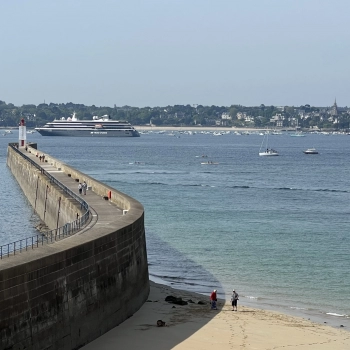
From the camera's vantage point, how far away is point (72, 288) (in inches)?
767

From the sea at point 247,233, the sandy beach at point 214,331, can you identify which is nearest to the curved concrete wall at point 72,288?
the sandy beach at point 214,331

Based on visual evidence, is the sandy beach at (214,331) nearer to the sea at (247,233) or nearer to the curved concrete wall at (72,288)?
the curved concrete wall at (72,288)

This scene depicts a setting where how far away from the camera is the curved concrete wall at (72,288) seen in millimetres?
16875

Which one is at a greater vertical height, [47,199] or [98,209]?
[98,209]

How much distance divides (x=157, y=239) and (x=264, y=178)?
43.2 meters

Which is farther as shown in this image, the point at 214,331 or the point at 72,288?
the point at 214,331

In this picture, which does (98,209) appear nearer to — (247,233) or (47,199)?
(47,199)

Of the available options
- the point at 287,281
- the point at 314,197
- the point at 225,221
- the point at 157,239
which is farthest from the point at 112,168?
the point at 287,281

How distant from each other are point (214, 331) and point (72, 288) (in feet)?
16.6

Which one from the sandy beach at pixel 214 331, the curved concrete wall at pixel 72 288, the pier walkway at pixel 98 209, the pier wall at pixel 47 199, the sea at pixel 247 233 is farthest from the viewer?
the pier wall at pixel 47 199

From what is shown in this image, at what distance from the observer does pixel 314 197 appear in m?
64.9

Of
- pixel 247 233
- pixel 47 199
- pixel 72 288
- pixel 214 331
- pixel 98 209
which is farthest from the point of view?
pixel 47 199

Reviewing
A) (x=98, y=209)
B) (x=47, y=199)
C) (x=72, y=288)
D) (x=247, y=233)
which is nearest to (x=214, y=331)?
(x=72, y=288)

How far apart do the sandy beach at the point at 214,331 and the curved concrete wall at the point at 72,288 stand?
0.44m
